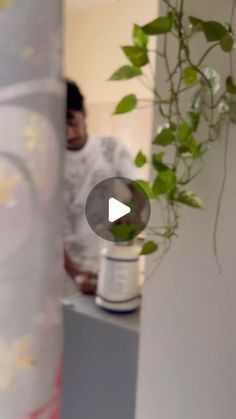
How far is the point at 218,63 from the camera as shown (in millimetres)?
669

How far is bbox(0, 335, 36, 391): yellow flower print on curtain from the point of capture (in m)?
0.38

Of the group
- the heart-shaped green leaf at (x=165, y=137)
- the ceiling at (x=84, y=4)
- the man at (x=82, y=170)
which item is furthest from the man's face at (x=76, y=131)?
the ceiling at (x=84, y=4)

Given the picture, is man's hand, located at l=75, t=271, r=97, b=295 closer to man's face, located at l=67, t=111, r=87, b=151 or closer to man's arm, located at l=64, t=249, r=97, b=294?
man's arm, located at l=64, t=249, r=97, b=294

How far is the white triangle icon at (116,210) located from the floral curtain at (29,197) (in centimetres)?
14

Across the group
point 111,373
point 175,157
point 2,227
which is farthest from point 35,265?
point 111,373

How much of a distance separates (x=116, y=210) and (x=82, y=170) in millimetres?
120

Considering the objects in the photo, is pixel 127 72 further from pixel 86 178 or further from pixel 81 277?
pixel 81 277

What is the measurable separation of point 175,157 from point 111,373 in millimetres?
439

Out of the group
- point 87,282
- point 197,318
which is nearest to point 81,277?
point 87,282

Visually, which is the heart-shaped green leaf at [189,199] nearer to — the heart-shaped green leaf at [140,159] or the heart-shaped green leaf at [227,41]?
the heart-shaped green leaf at [140,159]

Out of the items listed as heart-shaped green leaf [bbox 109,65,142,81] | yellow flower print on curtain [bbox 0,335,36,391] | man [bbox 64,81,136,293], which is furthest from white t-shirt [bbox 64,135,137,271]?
yellow flower print on curtain [bbox 0,335,36,391]

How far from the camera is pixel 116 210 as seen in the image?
57 cm

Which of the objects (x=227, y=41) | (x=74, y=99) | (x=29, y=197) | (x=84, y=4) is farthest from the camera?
(x=84, y=4)

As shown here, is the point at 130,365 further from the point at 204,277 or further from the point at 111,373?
the point at 204,277
